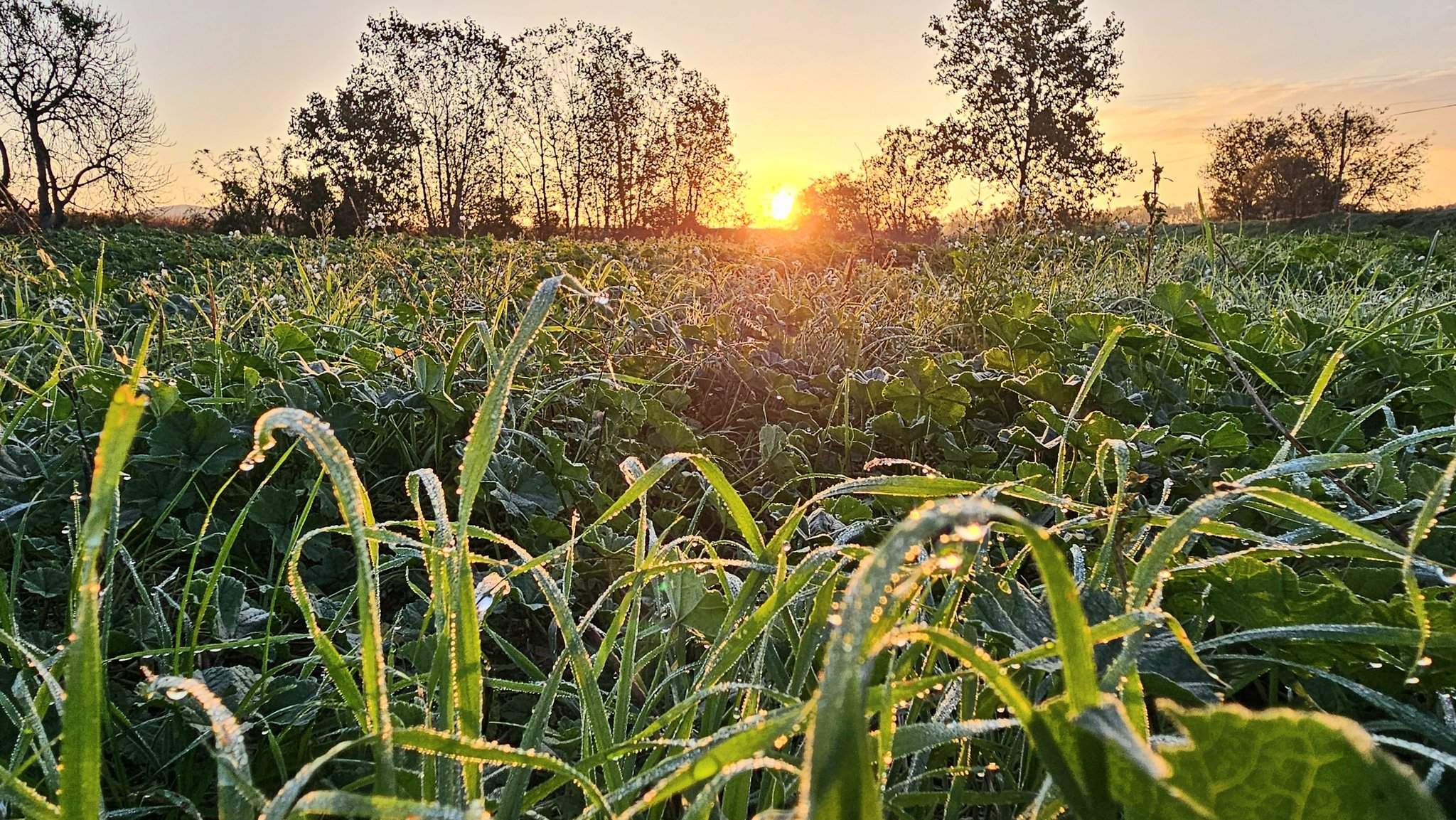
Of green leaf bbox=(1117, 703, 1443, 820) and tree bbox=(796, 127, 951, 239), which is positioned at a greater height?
tree bbox=(796, 127, 951, 239)

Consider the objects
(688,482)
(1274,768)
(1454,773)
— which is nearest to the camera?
(1274,768)

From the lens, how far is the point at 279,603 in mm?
1269

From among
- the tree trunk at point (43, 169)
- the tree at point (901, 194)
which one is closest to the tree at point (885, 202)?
the tree at point (901, 194)

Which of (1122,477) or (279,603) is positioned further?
(279,603)

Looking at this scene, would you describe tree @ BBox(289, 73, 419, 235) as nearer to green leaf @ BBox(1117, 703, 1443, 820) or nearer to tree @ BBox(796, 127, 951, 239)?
tree @ BBox(796, 127, 951, 239)

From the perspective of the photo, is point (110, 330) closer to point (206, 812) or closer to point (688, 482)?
point (688, 482)

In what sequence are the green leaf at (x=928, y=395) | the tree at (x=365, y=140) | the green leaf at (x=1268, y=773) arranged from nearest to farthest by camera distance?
the green leaf at (x=1268, y=773), the green leaf at (x=928, y=395), the tree at (x=365, y=140)

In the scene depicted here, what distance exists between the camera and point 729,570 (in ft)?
4.47

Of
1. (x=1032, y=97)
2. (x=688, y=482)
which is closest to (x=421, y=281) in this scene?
(x=688, y=482)

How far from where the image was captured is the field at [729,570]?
455mm

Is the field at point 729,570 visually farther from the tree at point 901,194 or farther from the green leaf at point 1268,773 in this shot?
the tree at point 901,194

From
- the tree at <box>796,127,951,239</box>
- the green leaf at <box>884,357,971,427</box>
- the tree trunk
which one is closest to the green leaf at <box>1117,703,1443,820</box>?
the green leaf at <box>884,357,971,427</box>

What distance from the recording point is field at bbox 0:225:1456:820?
1.49ft

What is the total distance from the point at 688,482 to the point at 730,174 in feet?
115
